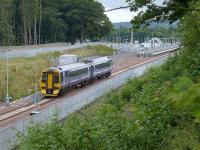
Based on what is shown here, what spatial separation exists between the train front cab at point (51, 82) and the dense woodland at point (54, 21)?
48635mm

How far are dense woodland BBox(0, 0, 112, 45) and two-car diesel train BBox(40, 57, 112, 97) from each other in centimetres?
4213

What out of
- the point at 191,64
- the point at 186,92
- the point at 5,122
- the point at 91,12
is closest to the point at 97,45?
the point at 91,12

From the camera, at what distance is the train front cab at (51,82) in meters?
44.2

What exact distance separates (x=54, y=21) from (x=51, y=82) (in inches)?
2322

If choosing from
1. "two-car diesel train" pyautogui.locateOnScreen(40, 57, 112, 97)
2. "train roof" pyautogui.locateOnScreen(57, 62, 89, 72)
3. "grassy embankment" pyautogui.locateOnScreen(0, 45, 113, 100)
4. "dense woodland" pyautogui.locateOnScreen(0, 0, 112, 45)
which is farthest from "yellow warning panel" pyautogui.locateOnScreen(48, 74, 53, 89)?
"dense woodland" pyautogui.locateOnScreen(0, 0, 112, 45)

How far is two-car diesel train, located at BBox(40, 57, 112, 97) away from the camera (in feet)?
145

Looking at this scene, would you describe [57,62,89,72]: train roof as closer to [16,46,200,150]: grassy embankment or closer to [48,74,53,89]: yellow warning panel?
[48,74,53,89]: yellow warning panel

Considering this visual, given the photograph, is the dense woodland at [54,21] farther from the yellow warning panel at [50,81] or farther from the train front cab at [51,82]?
the yellow warning panel at [50,81]

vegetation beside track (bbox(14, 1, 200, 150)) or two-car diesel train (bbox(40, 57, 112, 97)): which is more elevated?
vegetation beside track (bbox(14, 1, 200, 150))

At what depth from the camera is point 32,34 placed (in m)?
105

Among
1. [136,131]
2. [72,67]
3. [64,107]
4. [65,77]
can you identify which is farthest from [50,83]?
[136,131]

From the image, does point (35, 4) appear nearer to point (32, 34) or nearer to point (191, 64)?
point (32, 34)

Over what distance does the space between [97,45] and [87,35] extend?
1190 centimetres

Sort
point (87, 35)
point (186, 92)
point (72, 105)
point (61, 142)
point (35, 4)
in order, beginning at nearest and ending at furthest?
point (186, 92) < point (61, 142) < point (72, 105) < point (35, 4) < point (87, 35)
